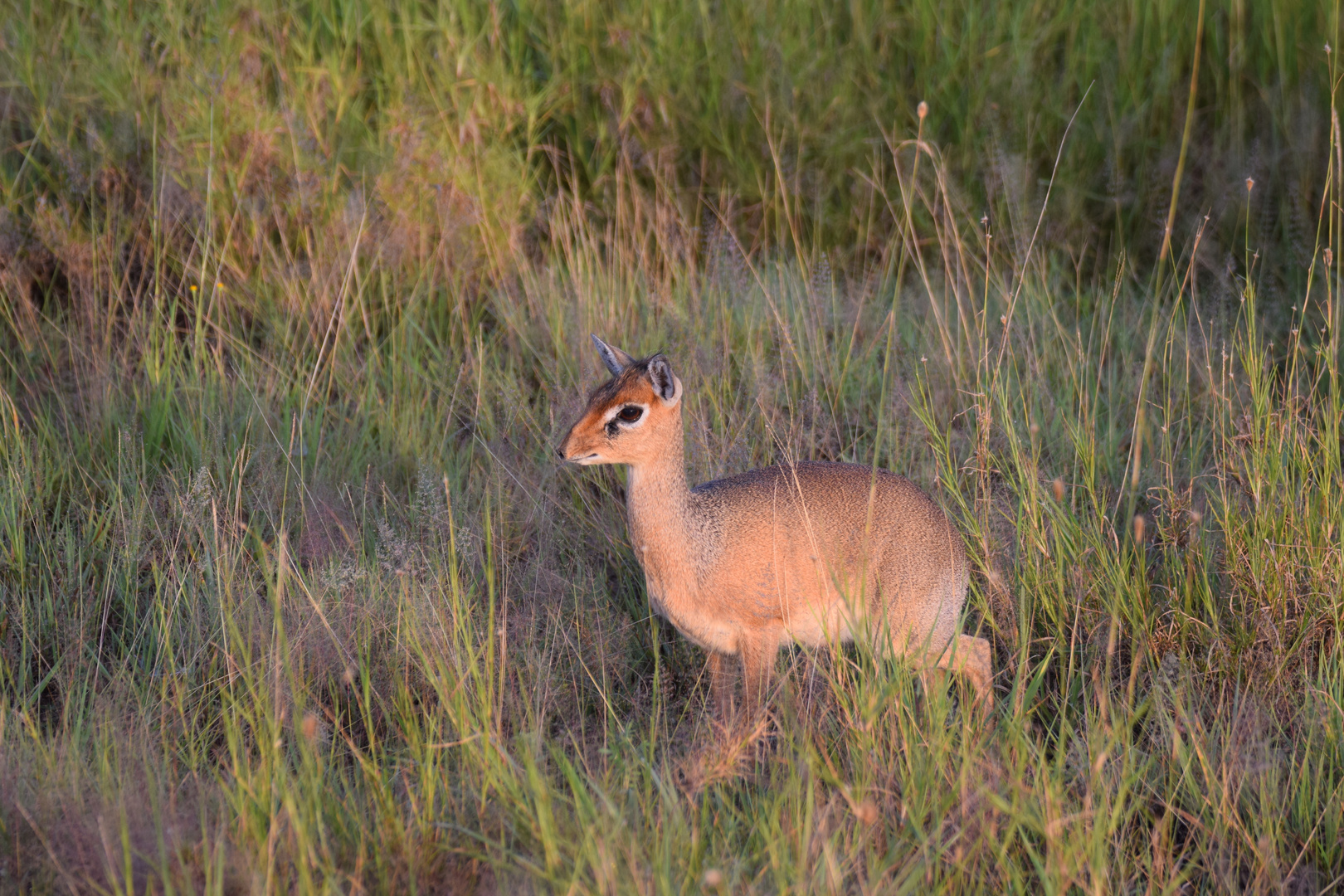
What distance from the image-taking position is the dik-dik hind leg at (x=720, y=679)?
360 centimetres

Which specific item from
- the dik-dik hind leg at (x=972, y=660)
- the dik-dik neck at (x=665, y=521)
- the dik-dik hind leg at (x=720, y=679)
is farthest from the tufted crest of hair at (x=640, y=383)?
the dik-dik hind leg at (x=972, y=660)

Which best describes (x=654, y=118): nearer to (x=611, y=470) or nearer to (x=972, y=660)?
(x=611, y=470)

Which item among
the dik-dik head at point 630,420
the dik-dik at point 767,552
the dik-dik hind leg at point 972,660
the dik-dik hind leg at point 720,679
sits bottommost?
the dik-dik hind leg at point 720,679

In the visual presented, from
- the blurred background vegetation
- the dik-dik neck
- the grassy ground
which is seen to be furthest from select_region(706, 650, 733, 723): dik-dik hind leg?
the blurred background vegetation

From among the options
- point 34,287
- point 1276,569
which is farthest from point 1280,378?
point 34,287

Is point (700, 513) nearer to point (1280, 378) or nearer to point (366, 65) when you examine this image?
point (1280, 378)

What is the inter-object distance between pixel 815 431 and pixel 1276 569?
185 cm

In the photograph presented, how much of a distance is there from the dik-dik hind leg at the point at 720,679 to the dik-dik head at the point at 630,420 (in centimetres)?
71

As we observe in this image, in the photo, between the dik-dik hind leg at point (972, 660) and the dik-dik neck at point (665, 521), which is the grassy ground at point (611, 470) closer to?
the dik-dik hind leg at point (972, 660)

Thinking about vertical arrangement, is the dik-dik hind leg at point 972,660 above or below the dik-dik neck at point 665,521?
below

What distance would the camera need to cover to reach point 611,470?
15.1 ft

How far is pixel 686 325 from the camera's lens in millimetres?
5199

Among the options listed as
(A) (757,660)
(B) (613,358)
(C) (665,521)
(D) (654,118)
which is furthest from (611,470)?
(D) (654,118)

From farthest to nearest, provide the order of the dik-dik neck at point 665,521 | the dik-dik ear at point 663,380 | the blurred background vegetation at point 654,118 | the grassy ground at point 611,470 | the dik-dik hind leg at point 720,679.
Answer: the blurred background vegetation at point 654,118 < the dik-dik hind leg at point 720,679 < the dik-dik neck at point 665,521 < the dik-dik ear at point 663,380 < the grassy ground at point 611,470
